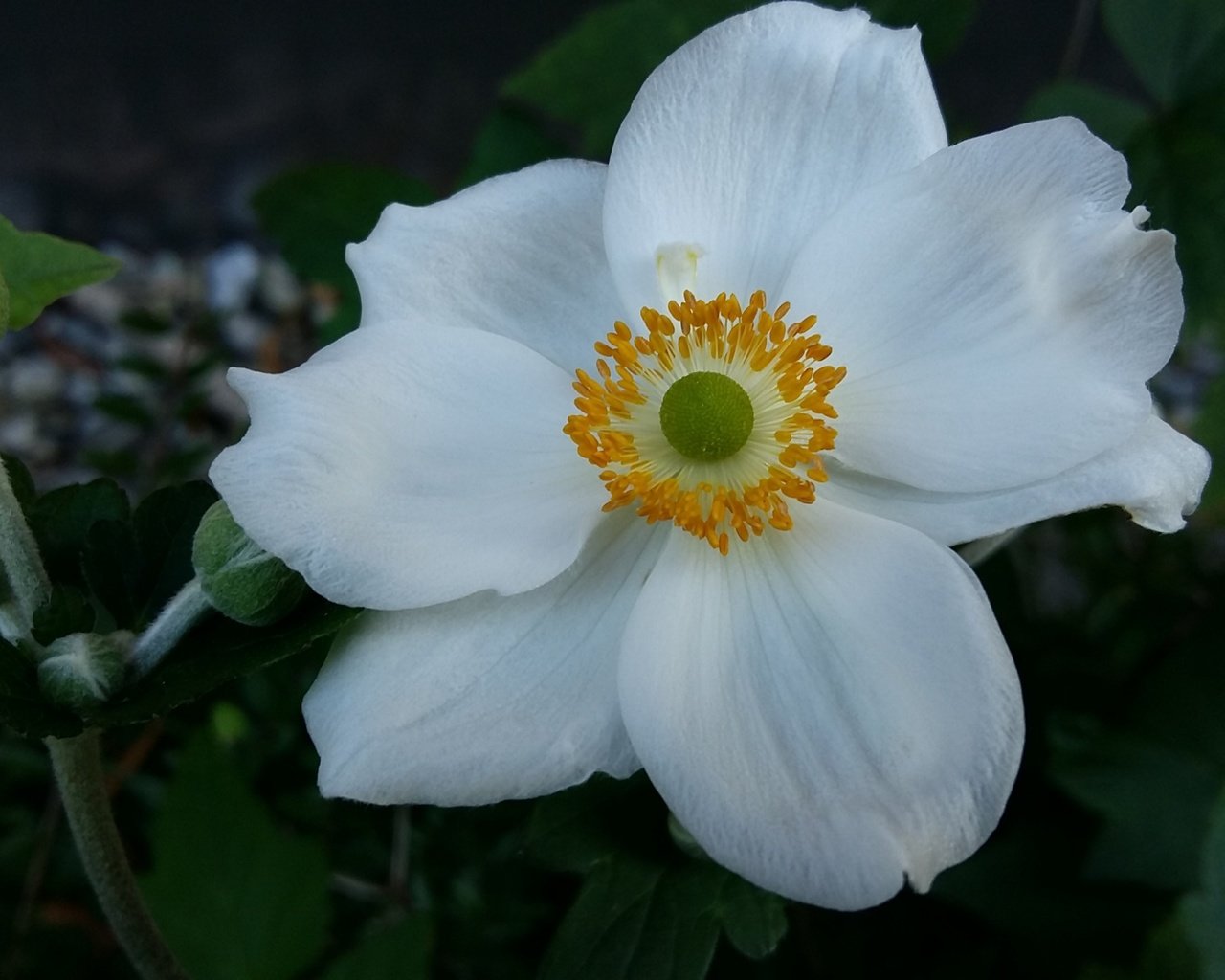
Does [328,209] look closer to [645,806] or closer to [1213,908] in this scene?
[645,806]

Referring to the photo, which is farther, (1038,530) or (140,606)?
(1038,530)

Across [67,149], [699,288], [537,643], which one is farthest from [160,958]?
[67,149]

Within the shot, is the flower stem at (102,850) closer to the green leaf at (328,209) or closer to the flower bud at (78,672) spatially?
the flower bud at (78,672)

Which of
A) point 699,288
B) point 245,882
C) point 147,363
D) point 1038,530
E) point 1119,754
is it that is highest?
point 699,288

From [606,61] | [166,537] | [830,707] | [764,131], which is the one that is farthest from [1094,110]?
[166,537]

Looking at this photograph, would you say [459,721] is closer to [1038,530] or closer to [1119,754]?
[1119,754]

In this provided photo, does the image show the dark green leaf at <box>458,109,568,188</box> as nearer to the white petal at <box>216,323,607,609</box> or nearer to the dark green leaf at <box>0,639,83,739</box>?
the white petal at <box>216,323,607,609</box>
